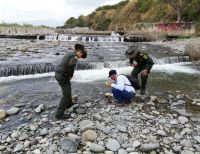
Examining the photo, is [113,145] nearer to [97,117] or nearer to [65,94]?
[97,117]

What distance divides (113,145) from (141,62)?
4.38m

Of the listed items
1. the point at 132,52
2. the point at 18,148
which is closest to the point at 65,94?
the point at 18,148

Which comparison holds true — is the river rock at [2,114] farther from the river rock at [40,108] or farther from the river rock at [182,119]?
the river rock at [182,119]

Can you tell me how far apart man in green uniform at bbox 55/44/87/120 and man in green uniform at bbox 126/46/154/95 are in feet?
6.98

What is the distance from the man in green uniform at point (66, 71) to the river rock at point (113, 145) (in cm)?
198

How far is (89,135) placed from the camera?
27.5ft

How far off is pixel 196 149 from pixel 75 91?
6494 mm

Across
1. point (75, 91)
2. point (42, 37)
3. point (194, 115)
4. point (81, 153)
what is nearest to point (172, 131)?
point (194, 115)

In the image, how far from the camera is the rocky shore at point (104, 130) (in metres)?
7.99

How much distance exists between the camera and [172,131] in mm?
8852

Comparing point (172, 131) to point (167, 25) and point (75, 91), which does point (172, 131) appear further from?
point (167, 25)

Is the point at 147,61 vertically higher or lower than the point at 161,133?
higher

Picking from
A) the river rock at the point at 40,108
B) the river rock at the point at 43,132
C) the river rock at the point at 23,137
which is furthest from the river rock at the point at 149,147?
the river rock at the point at 40,108

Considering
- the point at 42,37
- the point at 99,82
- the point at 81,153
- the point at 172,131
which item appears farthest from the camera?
the point at 42,37
